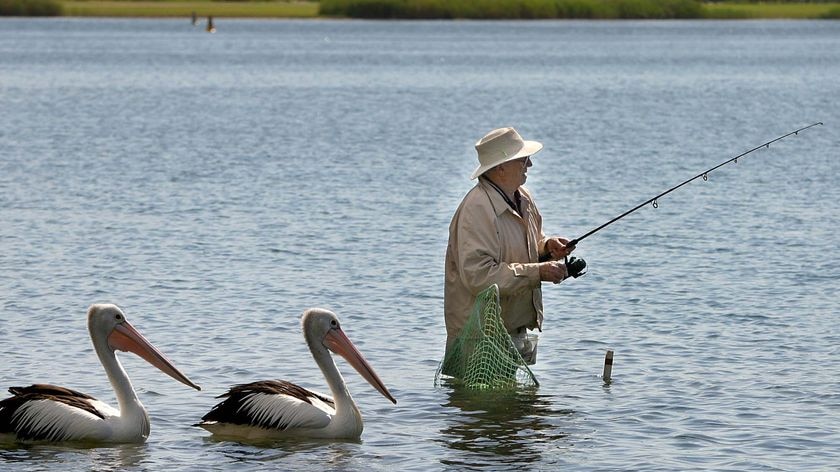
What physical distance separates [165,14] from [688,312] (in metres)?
119

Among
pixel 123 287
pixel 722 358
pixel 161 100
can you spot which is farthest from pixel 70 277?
pixel 161 100

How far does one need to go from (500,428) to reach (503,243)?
113cm

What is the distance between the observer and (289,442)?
9.59 meters

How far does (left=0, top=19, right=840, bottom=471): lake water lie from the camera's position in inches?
394

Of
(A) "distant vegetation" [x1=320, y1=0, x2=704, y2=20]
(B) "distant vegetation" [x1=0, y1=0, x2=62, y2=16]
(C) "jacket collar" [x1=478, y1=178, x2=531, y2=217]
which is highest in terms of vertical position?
(C) "jacket collar" [x1=478, y1=178, x2=531, y2=217]

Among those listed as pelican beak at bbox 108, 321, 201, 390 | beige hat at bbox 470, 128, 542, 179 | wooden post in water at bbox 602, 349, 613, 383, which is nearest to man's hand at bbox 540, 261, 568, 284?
beige hat at bbox 470, 128, 542, 179

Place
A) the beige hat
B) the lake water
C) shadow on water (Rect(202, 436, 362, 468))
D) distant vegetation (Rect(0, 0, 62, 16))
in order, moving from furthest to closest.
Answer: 1. distant vegetation (Rect(0, 0, 62, 16))
2. the lake water
3. the beige hat
4. shadow on water (Rect(202, 436, 362, 468))

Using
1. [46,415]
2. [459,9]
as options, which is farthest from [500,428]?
[459,9]

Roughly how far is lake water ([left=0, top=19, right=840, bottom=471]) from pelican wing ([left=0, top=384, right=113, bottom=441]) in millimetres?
137

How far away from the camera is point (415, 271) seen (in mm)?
16391

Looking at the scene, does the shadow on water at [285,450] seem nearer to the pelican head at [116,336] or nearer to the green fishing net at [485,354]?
the pelican head at [116,336]

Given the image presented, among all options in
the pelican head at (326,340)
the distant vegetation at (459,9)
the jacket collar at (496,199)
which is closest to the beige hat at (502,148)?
the jacket collar at (496,199)

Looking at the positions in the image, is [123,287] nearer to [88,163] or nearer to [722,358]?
[722,358]

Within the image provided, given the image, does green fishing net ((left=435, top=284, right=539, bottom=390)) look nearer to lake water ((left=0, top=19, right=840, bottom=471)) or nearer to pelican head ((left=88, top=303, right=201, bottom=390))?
lake water ((left=0, top=19, right=840, bottom=471))
